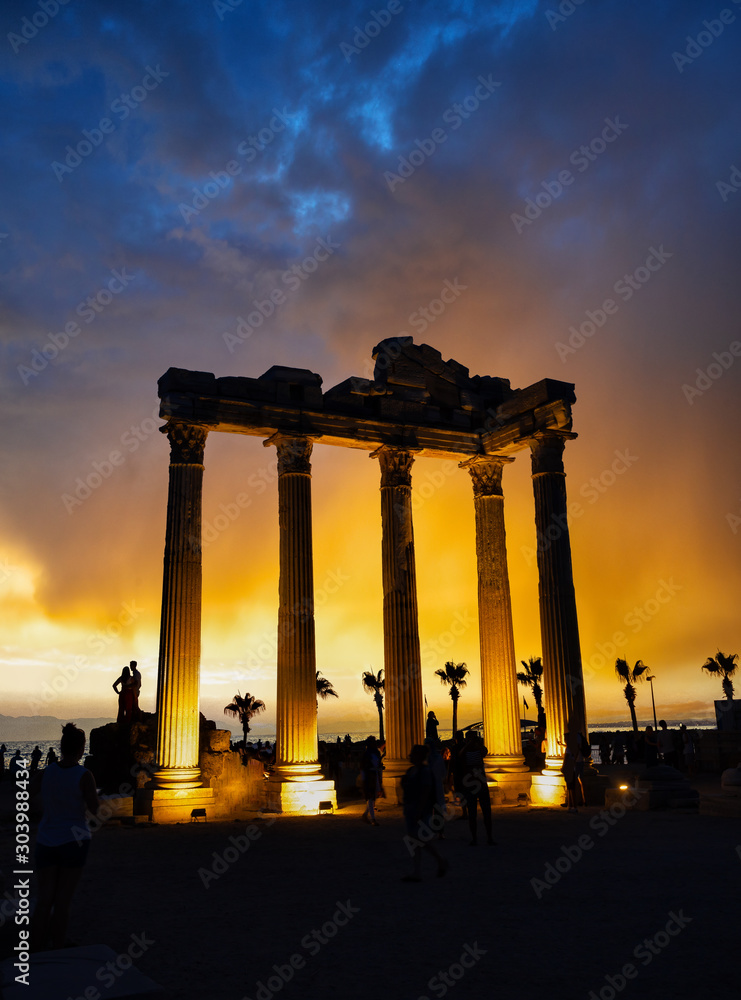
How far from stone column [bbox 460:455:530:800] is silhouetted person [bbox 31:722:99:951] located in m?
19.4

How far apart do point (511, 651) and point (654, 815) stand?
25.0 feet

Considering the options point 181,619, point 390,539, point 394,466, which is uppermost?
point 394,466

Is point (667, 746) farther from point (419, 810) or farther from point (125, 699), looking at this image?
point (419, 810)

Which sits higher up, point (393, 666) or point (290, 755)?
point (393, 666)

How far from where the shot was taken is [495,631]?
26672 millimetres

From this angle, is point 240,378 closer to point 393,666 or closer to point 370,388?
point 370,388

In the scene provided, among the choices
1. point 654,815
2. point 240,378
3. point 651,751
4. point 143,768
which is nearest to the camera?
point 654,815

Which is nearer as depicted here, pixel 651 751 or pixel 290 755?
pixel 290 755

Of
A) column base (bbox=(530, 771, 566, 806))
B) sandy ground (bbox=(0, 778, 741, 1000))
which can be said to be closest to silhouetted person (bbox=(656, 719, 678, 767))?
column base (bbox=(530, 771, 566, 806))

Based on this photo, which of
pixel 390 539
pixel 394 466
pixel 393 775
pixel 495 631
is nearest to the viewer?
pixel 393 775

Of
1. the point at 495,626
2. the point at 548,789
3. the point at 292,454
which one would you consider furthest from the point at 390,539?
the point at 548,789

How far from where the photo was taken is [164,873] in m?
12.9

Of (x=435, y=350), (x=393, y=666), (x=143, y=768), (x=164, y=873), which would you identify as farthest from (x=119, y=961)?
(x=435, y=350)

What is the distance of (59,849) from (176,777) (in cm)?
1446
